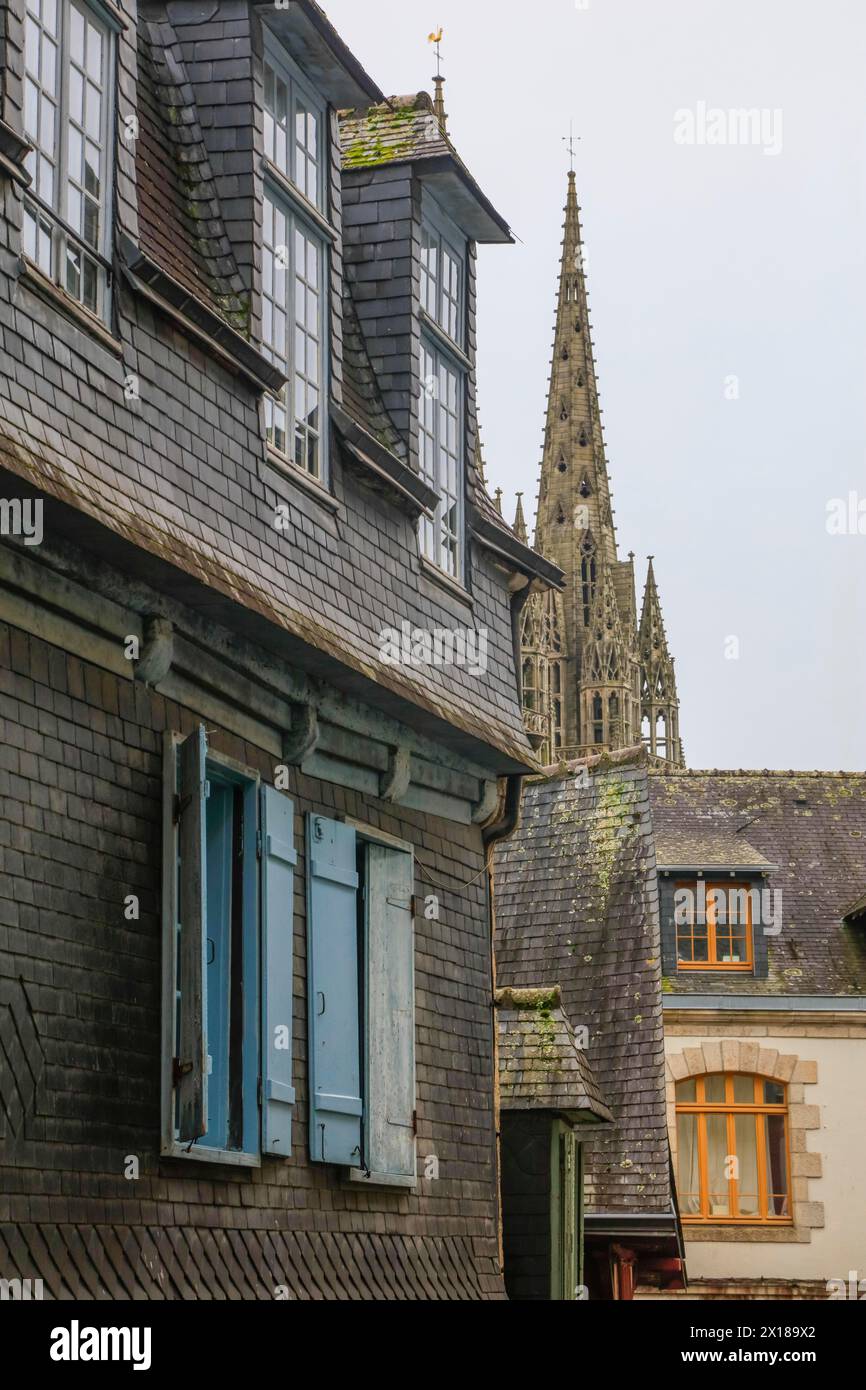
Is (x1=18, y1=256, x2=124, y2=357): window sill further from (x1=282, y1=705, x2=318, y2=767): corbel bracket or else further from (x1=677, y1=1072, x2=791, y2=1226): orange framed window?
(x1=677, y1=1072, x2=791, y2=1226): orange framed window

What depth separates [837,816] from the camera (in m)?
32.2

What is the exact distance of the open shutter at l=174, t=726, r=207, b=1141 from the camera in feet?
32.1

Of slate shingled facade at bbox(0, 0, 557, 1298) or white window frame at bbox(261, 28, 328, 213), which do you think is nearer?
slate shingled facade at bbox(0, 0, 557, 1298)

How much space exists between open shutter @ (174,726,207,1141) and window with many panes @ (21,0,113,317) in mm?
2075

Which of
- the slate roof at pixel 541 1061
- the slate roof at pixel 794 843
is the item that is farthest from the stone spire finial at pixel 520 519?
the slate roof at pixel 541 1061

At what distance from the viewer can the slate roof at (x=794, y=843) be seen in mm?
29578

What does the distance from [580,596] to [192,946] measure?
105 m

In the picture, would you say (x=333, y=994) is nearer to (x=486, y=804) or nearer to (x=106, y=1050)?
(x=106, y=1050)

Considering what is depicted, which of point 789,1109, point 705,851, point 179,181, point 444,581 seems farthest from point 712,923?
point 179,181

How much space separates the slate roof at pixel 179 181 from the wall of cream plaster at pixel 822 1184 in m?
19.4

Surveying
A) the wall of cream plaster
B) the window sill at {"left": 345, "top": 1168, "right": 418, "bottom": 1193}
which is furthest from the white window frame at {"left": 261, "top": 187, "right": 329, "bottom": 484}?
the wall of cream plaster

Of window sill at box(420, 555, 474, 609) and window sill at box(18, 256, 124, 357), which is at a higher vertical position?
window sill at box(420, 555, 474, 609)

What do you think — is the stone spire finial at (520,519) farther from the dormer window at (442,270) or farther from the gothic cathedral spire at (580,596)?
the dormer window at (442,270)

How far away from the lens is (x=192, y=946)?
32.6 ft
